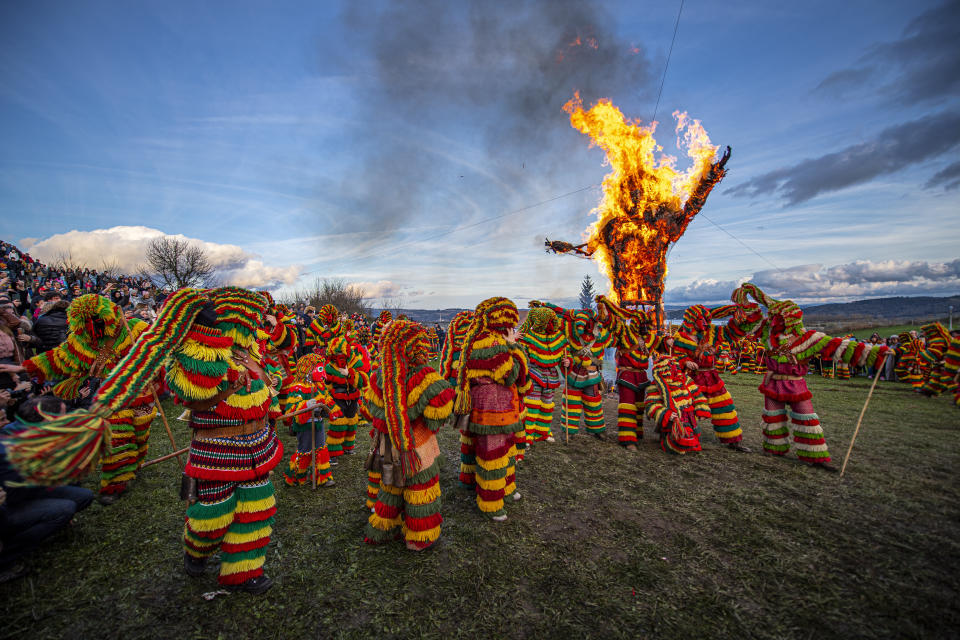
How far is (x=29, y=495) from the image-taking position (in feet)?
11.5

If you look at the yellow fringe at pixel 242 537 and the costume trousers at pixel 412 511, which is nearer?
the yellow fringe at pixel 242 537

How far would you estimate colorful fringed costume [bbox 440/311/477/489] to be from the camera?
4945mm

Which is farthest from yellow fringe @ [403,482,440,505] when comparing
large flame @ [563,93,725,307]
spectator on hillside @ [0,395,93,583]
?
large flame @ [563,93,725,307]

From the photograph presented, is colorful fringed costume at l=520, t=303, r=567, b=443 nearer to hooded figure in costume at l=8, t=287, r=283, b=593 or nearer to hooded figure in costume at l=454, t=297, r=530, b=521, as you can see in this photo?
hooded figure in costume at l=454, t=297, r=530, b=521

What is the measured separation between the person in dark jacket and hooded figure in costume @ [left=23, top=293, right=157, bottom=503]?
0.80m

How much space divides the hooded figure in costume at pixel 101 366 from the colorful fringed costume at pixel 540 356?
17.3ft

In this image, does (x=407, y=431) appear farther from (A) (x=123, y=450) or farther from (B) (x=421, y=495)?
(A) (x=123, y=450)

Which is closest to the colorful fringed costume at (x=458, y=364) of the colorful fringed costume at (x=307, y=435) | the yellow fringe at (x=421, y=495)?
the yellow fringe at (x=421, y=495)

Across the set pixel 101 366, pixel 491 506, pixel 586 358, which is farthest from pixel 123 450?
pixel 586 358

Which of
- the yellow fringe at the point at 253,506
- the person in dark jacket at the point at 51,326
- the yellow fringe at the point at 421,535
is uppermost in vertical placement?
the person in dark jacket at the point at 51,326

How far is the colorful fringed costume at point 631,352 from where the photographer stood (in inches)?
269

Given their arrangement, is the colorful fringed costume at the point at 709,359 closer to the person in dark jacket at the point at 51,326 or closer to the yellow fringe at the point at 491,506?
the yellow fringe at the point at 491,506

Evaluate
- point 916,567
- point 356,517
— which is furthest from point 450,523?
point 916,567

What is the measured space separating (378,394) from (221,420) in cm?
128
